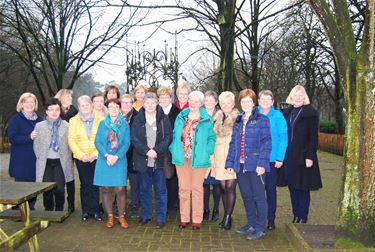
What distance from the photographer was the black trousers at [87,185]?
636 cm

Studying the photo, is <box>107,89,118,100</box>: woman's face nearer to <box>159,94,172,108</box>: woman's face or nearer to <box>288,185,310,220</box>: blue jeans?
<box>159,94,172,108</box>: woman's face

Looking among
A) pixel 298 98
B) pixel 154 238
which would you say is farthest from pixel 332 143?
pixel 154 238

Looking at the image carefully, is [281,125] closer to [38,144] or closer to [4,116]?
[38,144]

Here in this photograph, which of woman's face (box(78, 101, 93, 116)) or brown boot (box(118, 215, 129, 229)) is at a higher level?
woman's face (box(78, 101, 93, 116))

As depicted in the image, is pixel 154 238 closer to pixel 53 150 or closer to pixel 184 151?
pixel 184 151

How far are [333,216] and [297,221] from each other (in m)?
1.22

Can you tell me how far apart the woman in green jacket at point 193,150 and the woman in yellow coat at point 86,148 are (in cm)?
129

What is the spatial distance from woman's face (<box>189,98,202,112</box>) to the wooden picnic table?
219cm

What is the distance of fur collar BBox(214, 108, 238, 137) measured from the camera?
5.76 meters

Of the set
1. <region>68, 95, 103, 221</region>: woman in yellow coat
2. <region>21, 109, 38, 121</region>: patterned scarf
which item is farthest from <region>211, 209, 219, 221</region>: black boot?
<region>21, 109, 38, 121</region>: patterned scarf

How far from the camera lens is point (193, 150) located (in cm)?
575

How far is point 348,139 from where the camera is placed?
4789 millimetres

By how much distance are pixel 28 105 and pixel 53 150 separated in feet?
2.78

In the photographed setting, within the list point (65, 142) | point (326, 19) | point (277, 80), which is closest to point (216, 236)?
point (65, 142)
